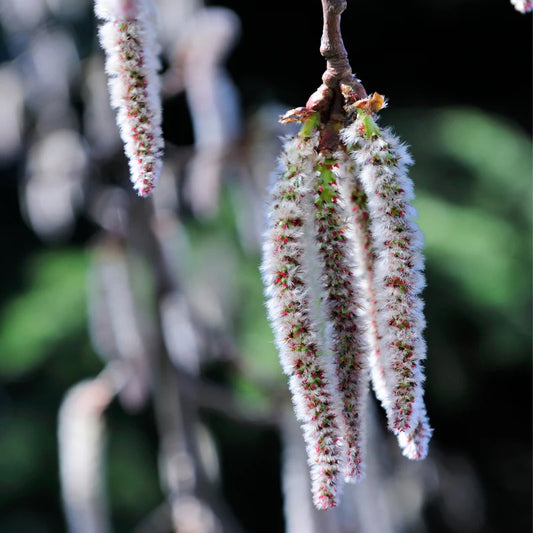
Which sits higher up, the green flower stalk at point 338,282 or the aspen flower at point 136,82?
the aspen flower at point 136,82

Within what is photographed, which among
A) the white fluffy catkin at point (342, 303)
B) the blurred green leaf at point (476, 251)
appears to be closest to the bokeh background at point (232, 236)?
the blurred green leaf at point (476, 251)

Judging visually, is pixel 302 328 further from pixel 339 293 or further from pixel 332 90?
pixel 332 90

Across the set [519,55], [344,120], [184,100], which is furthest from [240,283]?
[344,120]

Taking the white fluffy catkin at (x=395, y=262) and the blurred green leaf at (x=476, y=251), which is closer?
the white fluffy catkin at (x=395, y=262)

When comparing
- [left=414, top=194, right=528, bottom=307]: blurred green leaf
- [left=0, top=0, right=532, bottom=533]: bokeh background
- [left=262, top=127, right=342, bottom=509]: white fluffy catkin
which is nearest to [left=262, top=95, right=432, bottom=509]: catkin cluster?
[left=262, top=127, right=342, bottom=509]: white fluffy catkin

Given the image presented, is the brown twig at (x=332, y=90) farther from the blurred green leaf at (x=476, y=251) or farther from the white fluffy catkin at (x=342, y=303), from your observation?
the blurred green leaf at (x=476, y=251)

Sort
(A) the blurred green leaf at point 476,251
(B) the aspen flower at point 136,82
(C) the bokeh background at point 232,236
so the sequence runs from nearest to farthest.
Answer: (B) the aspen flower at point 136,82, (C) the bokeh background at point 232,236, (A) the blurred green leaf at point 476,251

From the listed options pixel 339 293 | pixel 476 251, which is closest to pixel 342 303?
pixel 339 293
